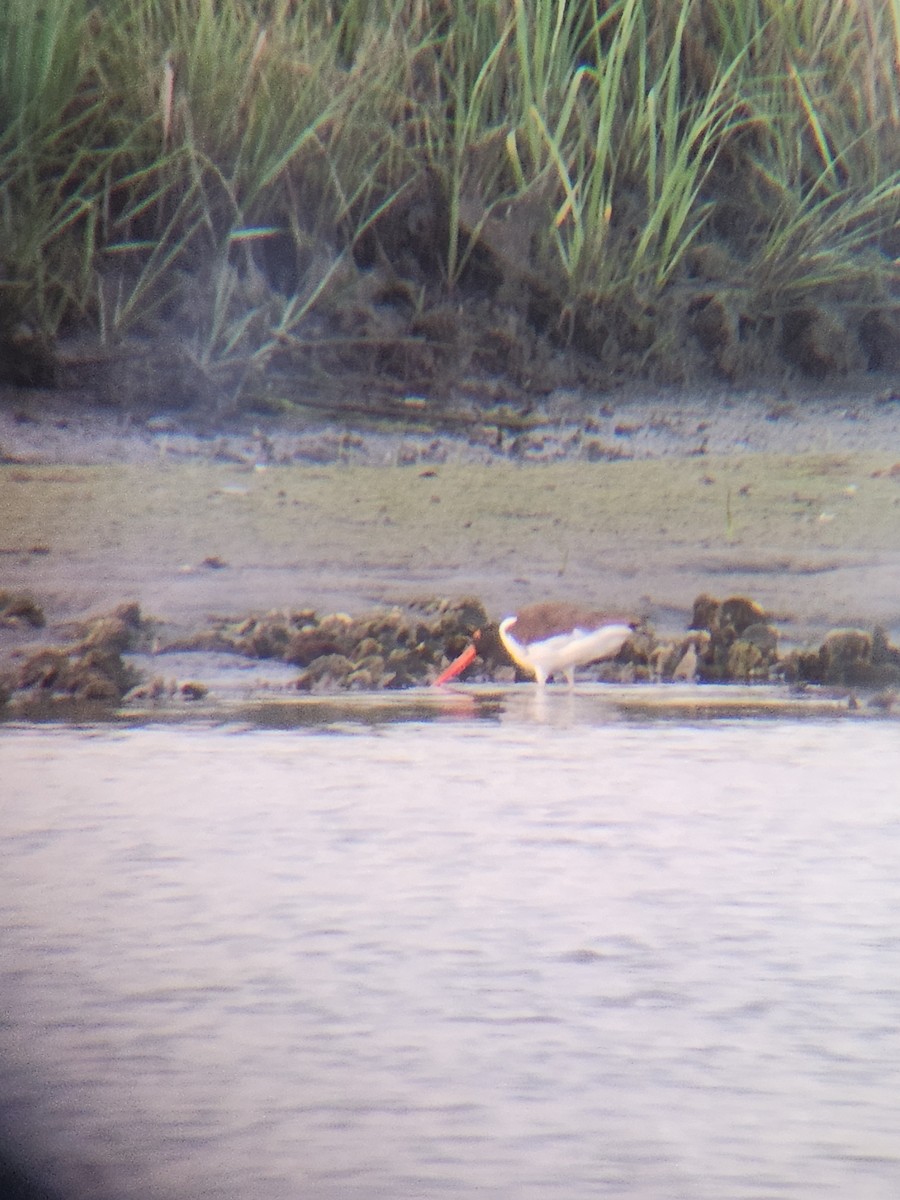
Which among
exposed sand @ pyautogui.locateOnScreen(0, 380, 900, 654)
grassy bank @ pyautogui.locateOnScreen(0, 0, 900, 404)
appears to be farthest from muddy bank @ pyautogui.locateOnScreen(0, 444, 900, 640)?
grassy bank @ pyautogui.locateOnScreen(0, 0, 900, 404)

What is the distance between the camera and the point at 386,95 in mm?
1645

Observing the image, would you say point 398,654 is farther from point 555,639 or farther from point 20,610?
point 20,610

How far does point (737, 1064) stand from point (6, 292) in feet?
3.46

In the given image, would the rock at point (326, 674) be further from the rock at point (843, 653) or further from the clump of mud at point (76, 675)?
the rock at point (843, 653)

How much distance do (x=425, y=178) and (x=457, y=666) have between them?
49 centimetres

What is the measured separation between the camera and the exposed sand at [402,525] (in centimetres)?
166

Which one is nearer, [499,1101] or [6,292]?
[499,1101]

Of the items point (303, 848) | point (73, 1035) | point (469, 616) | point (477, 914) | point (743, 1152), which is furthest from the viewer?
point (469, 616)

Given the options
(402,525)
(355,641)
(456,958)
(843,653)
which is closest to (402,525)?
(402,525)

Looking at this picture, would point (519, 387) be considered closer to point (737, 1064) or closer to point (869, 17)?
point (869, 17)

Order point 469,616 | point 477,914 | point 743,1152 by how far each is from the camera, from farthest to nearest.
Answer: point 469,616 < point 477,914 < point 743,1152

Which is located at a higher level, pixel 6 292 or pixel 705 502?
pixel 6 292


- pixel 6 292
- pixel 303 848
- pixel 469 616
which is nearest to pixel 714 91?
pixel 469 616

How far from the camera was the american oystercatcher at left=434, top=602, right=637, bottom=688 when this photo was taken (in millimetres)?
1588
